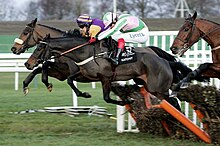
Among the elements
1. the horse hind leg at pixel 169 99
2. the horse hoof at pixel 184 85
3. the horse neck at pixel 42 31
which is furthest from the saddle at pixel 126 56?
the horse neck at pixel 42 31

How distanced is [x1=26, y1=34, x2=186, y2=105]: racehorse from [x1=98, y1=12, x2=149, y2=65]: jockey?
165 mm

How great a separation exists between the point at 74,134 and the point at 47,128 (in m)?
0.73

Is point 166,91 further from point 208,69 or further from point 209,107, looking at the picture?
point 209,107

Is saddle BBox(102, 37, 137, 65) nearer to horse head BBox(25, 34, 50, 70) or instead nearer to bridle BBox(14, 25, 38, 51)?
horse head BBox(25, 34, 50, 70)

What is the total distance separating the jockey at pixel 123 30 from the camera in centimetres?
788

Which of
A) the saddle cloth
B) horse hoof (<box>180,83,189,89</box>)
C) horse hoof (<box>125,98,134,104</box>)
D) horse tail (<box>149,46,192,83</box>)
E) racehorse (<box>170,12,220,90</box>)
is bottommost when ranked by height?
horse hoof (<box>125,98,134,104</box>)

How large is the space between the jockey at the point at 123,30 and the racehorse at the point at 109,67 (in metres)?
0.16

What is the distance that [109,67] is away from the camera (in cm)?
781

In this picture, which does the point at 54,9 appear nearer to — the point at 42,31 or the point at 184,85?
the point at 42,31

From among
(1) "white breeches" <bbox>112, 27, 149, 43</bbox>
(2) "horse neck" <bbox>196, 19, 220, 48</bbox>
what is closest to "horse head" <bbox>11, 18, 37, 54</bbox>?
(1) "white breeches" <bbox>112, 27, 149, 43</bbox>

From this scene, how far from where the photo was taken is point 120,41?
7949 mm

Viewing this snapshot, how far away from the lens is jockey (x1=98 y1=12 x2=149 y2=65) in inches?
310

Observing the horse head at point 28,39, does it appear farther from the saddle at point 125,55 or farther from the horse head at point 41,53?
the saddle at point 125,55

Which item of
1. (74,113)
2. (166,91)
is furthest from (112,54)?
(74,113)
